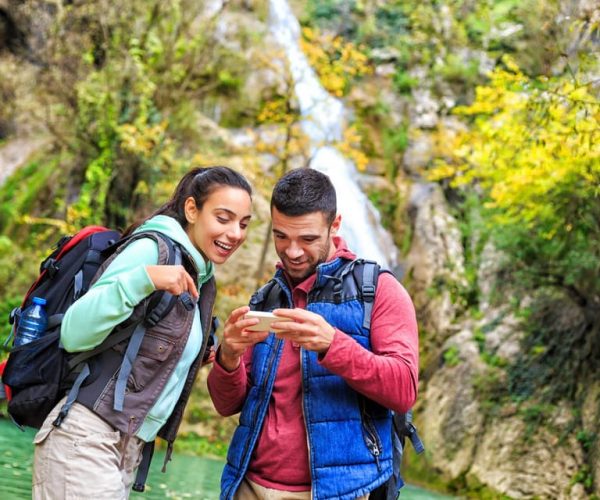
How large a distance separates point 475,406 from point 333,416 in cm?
888

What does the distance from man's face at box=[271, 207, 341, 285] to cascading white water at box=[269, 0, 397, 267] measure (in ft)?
35.4

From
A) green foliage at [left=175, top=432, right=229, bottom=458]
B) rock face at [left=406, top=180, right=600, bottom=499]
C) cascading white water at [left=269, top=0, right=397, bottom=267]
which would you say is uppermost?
cascading white water at [left=269, top=0, right=397, bottom=267]

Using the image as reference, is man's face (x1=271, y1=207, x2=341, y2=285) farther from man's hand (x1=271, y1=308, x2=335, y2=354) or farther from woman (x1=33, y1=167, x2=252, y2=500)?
man's hand (x1=271, y1=308, x2=335, y2=354)

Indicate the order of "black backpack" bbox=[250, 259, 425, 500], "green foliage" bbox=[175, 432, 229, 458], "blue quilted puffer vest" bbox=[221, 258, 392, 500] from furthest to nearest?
"green foliage" bbox=[175, 432, 229, 458]
"black backpack" bbox=[250, 259, 425, 500]
"blue quilted puffer vest" bbox=[221, 258, 392, 500]

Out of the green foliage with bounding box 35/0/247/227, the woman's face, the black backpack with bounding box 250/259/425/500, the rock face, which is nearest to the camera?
the black backpack with bounding box 250/259/425/500

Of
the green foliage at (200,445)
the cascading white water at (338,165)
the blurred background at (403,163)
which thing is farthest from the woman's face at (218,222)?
the cascading white water at (338,165)

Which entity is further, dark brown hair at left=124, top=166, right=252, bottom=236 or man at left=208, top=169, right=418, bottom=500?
dark brown hair at left=124, top=166, right=252, bottom=236

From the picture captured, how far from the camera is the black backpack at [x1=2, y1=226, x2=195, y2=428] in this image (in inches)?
98.3

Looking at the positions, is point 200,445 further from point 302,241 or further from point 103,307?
point 103,307

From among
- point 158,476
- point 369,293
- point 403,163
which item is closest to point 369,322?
point 369,293

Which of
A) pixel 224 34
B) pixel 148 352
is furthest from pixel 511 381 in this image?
pixel 224 34

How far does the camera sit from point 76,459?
2432 mm

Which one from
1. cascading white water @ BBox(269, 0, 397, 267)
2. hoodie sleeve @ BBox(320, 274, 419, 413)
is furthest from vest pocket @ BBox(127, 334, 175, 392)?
cascading white water @ BBox(269, 0, 397, 267)

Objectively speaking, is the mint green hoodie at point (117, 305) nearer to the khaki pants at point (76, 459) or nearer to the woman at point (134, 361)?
the woman at point (134, 361)
